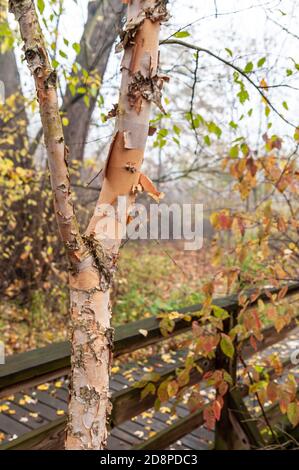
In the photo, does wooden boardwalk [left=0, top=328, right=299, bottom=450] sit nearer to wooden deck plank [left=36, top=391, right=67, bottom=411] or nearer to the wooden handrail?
wooden deck plank [left=36, top=391, right=67, bottom=411]

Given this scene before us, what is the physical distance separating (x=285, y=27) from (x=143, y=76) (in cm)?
122

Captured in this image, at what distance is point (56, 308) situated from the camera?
5.86 meters

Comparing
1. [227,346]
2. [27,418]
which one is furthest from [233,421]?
[27,418]

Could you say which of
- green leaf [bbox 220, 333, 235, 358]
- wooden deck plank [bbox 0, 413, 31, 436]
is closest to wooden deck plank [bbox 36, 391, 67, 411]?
wooden deck plank [bbox 0, 413, 31, 436]

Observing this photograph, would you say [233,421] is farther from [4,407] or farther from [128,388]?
[4,407]

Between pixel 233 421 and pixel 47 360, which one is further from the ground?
pixel 47 360

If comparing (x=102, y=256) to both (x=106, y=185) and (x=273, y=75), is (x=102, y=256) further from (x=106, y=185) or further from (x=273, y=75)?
(x=273, y=75)

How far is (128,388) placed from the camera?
2.21 metres

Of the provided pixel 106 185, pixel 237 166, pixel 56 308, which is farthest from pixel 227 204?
pixel 106 185

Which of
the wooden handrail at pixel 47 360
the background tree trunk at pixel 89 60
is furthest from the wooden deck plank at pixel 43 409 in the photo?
the background tree trunk at pixel 89 60

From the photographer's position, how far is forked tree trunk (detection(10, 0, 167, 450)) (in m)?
1.02

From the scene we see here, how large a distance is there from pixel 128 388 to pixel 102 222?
137cm

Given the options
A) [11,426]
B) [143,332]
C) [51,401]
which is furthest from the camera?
[51,401]

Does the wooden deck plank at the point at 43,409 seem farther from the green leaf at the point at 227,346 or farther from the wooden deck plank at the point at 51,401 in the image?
the green leaf at the point at 227,346
